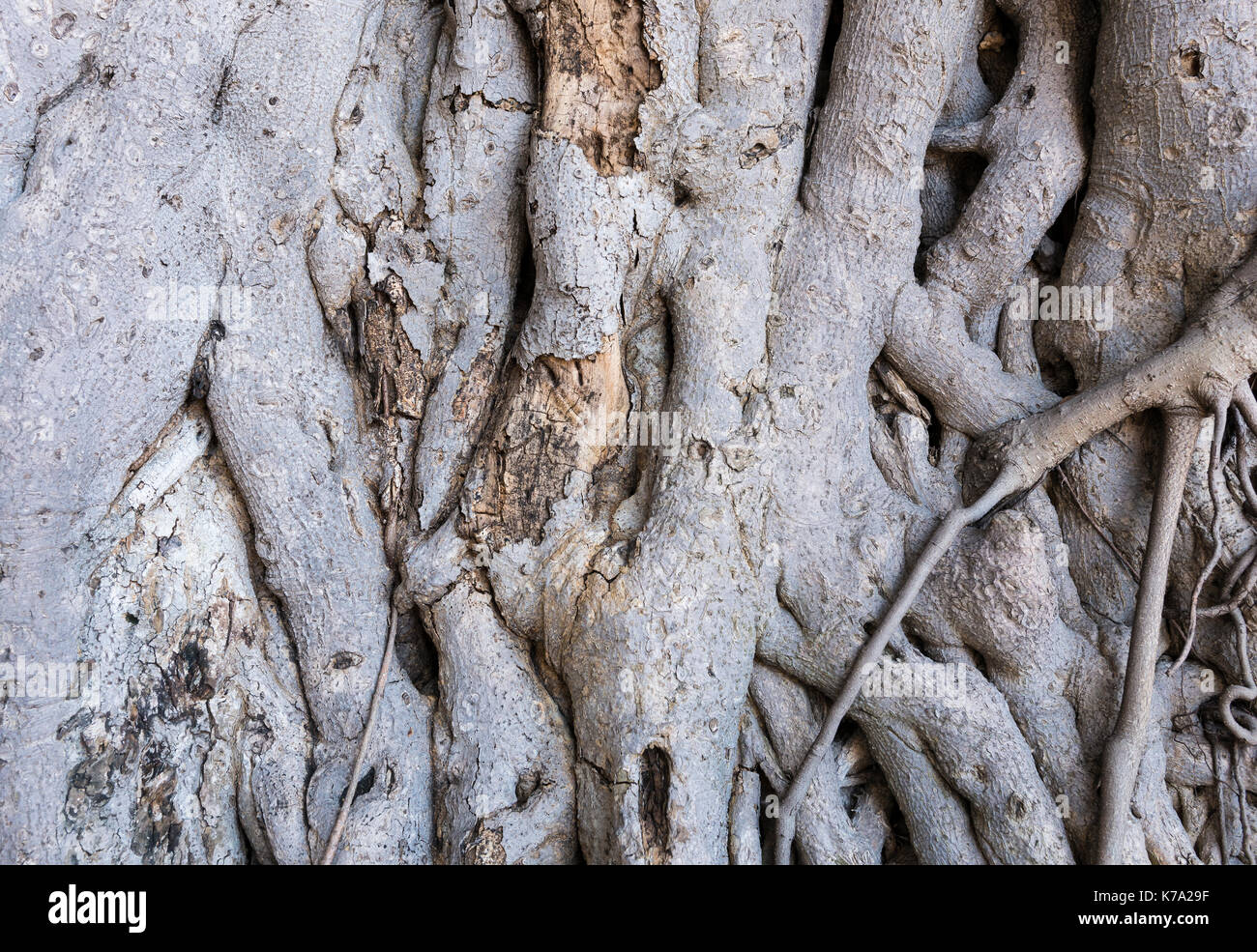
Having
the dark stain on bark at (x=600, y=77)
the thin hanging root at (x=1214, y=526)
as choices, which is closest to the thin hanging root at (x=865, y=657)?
the thin hanging root at (x=1214, y=526)

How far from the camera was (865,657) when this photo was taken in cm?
244

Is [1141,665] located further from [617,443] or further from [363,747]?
[363,747]

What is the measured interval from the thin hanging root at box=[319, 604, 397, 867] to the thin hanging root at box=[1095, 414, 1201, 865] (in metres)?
2.05

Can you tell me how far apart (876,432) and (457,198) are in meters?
1.53

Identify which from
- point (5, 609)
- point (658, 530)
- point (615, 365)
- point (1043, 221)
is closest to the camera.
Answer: point (5, 609)

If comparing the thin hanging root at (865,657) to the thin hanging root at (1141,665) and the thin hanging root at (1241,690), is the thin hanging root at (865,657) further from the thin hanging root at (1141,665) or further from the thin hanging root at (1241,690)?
the thin hanging root at (1241,690)

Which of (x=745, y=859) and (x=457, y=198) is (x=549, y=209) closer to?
(x=457, y=198)

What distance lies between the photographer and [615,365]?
8.33ft

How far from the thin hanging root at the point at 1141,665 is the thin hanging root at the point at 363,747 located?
6.71ft

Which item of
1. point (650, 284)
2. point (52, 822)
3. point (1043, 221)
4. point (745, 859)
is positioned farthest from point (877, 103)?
point (52, 822)

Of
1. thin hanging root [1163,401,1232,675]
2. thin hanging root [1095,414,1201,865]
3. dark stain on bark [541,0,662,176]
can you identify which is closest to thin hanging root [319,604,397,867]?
dark stain on bark [541,0,662,176]

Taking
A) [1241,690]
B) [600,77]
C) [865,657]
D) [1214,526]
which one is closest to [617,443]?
[865,657]

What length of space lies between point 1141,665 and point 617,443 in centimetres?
158

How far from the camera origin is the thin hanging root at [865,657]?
96.2 inches
